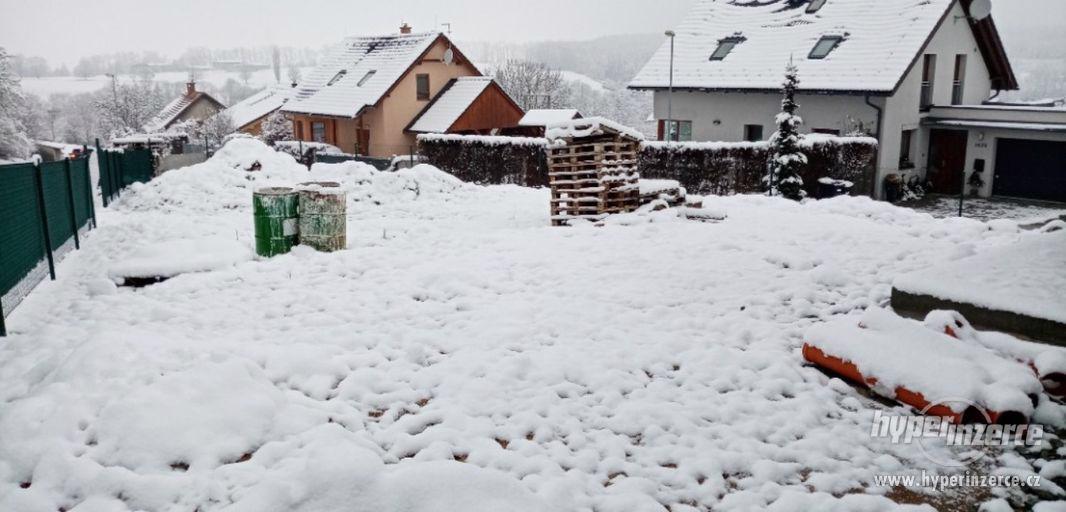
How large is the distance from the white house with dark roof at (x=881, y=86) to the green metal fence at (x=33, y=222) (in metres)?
19.0

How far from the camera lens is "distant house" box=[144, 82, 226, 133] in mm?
59600

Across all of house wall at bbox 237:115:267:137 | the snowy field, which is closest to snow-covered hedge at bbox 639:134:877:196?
the snowy field

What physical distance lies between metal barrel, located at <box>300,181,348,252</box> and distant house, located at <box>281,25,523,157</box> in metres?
21.5

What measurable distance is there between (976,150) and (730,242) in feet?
60.3

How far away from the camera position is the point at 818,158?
19906mm

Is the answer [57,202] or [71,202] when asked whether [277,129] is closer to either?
[71,202]

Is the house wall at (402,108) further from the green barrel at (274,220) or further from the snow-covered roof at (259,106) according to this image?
the green barrel at (274,220)

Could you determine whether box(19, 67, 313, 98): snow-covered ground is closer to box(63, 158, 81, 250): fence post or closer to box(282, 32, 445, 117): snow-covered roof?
box(282, 32, 445, 117): snow-covered roof

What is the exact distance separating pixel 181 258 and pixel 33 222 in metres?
2.03

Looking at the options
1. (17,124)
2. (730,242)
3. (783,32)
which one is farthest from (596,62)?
(730,242)

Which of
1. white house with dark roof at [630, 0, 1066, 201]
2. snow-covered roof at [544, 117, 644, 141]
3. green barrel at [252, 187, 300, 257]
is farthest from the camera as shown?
white house with dark roof at [630, 0, 1066, 201]

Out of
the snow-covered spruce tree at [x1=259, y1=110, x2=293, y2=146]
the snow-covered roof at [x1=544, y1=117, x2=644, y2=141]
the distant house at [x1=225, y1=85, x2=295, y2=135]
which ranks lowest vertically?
the snow-covered roof at [x1=544, y1=117, x2=644, y2=141]

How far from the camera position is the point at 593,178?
12875 millimetres

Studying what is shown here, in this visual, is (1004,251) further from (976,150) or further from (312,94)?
(312,94)
